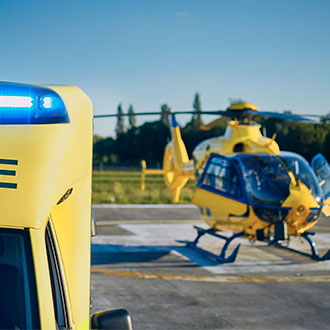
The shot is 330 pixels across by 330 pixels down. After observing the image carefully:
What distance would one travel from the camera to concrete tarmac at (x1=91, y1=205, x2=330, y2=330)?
687cm

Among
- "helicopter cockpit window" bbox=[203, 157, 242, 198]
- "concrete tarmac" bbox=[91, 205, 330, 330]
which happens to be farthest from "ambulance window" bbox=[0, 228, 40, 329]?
"helicopter cockpit window" bbox=[203, 157, 242, 198]

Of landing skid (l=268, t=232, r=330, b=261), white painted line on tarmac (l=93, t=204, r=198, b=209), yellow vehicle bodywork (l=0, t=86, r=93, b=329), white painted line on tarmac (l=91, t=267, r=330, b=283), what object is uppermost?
yellow vehicle bodywork (l=0, t=86, r=93, b=329)

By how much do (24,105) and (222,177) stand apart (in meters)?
8.65

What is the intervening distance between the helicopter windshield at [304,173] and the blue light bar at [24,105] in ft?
27.6

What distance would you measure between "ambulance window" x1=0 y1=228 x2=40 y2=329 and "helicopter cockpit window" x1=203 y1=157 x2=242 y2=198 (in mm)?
7936

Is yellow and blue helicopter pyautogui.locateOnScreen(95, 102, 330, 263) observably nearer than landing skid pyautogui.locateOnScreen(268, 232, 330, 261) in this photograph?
Yes

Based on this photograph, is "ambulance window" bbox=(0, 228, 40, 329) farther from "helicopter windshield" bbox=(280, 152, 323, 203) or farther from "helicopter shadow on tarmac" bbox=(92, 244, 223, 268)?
"helicopter windshield" bbox=(280, 152, 323, 203)

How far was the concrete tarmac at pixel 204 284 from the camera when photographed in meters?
6.87

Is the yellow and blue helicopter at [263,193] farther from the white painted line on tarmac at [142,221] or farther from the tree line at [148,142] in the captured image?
the tree line at [148,142]

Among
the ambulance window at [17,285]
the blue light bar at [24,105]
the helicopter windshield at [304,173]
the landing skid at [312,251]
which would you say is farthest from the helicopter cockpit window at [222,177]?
the blue light bar at [24,105]

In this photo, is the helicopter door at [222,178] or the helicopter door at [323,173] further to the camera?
the helicopter door at [323,173]

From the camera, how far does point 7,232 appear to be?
2.20 meters

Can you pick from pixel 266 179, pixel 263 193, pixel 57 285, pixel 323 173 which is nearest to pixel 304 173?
pixel 266 179

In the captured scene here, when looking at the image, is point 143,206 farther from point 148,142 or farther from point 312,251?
point 148,142
